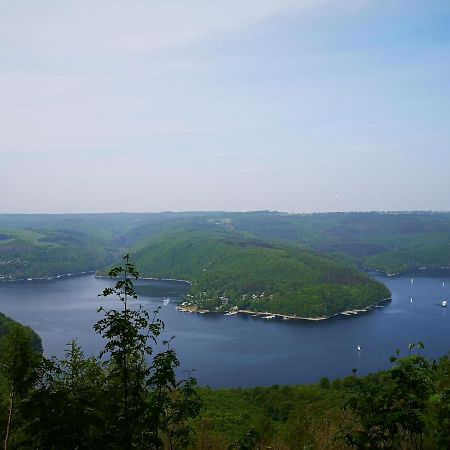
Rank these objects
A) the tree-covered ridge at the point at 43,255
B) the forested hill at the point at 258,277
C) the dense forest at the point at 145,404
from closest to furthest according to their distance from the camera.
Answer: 1. the dense forest at the point at 145,404
2. the forested hill at the point at 258,277
3. the tree-covered ridge at the point at 43,255

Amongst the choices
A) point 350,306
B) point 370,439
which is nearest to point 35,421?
point 370,439

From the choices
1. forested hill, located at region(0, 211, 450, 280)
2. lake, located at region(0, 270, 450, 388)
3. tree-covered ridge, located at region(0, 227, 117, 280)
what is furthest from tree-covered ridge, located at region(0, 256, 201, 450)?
tree-covered ridge, located at region(0, 227, 117, 280)

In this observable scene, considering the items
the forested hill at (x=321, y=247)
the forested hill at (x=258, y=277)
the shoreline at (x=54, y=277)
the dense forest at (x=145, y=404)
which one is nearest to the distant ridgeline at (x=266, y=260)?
the forested hill at (x=258, y=277)

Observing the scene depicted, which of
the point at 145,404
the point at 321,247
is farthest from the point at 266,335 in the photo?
the point at 321,247

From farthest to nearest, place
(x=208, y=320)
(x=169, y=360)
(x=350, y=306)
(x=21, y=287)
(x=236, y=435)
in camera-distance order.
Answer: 1. (x=21, y=287)
2. (x=350, y=306)
3. (x=208, y=320)
4. (x=236, y=435)
5. (x=169, y=360)

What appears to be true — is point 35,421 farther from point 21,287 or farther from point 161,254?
point 161,254

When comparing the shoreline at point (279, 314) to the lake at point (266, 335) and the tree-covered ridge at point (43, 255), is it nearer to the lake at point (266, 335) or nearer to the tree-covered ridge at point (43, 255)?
the lake at point (266, 335)
